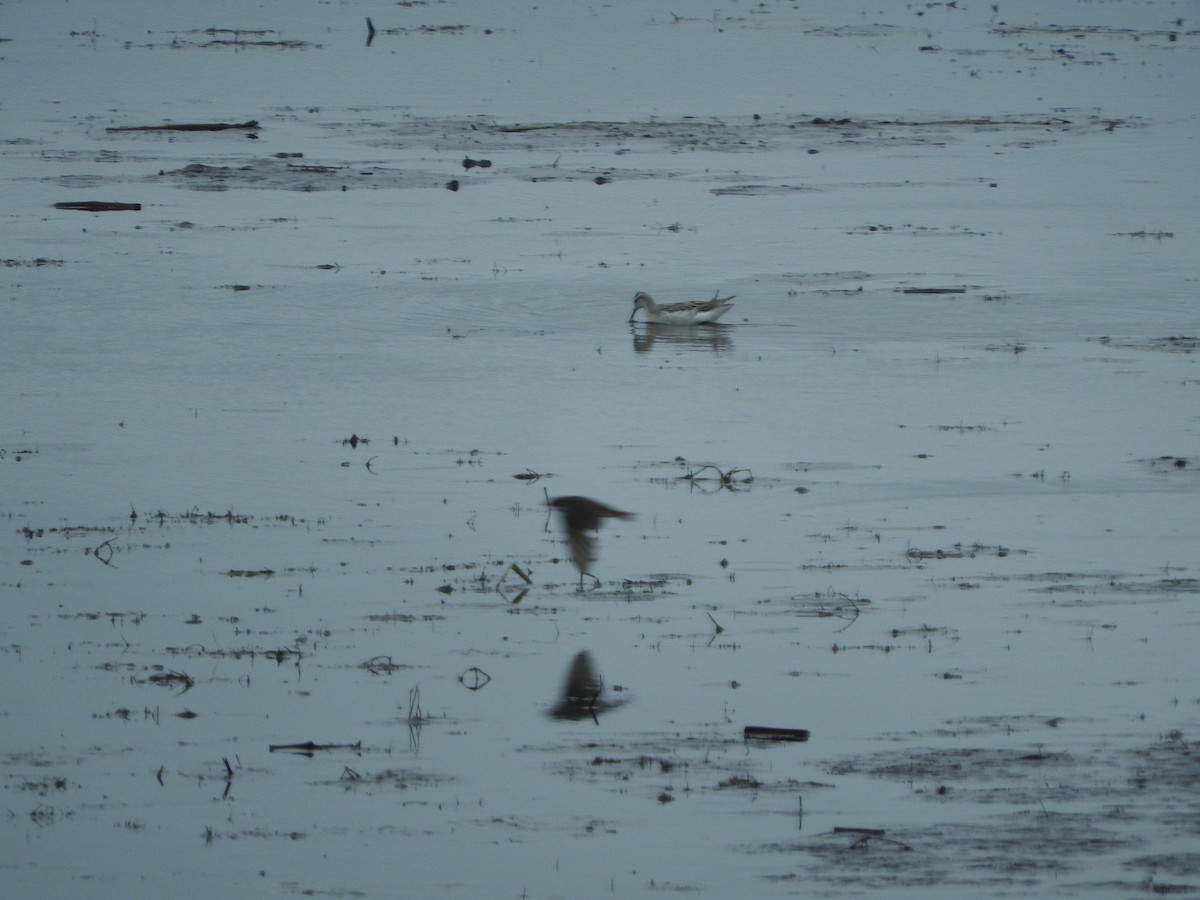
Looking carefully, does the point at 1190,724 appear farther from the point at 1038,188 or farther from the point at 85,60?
the point at 85,60

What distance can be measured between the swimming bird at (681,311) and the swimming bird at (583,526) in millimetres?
8548

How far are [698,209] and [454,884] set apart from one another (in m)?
20.7

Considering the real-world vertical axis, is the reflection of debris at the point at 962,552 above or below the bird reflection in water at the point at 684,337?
below

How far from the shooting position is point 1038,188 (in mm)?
29422

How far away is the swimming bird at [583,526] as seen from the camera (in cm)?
1118

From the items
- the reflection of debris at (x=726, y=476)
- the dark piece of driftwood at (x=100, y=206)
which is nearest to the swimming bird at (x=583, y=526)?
the reflection of debris at (x=726, y=476)

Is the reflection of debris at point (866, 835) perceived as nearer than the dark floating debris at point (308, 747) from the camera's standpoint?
Yes

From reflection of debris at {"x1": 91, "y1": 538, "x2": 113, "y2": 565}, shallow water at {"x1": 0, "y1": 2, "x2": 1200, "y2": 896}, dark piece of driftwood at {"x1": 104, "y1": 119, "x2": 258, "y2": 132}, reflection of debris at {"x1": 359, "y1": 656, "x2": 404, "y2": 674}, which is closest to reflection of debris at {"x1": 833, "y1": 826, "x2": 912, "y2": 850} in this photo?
shallow water at {"x1": 0, "y1": 2, "x2": 1200, "y2": 896}

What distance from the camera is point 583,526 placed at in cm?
1122

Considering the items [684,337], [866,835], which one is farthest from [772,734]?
[684,337]

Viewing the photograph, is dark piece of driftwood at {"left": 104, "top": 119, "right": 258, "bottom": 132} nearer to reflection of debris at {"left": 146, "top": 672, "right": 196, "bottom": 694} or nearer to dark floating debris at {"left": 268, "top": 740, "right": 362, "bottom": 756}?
reflection of debris at {"left": 146, "top": 672, "right": 196, "bottom": 694}

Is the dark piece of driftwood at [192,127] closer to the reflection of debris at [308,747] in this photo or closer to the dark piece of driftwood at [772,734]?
the reflection of debris at [308,747]

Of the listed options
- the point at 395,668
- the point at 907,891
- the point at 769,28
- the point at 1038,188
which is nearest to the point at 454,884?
the point at 907,891

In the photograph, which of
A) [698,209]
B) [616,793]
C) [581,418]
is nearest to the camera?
[616,793]
